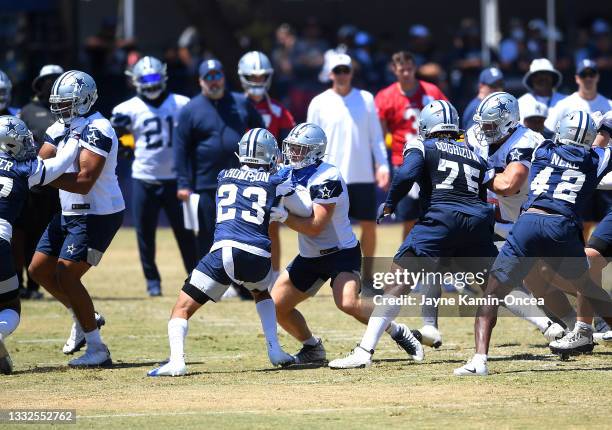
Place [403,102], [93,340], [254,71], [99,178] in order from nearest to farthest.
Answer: [93,340] → [99,178] → [254,71] → [403,102]

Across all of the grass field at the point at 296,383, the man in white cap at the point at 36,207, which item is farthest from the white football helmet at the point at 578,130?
the man in white cap at the point at 36,207

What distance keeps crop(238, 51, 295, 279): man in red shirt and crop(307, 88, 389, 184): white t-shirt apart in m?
0.37

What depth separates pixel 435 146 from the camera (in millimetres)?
9289

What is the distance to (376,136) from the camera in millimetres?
13391

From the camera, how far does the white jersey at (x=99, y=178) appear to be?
9734 millimetres

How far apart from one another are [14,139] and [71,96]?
669mm

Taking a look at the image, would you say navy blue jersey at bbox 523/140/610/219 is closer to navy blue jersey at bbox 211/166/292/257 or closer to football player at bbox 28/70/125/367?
navy blue jersey at bbox 211/166/292/257

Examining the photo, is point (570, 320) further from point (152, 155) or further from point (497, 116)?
point (152, 155)

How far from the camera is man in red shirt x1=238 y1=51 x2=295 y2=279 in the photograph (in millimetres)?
13188

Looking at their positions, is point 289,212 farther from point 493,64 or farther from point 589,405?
point 493,64

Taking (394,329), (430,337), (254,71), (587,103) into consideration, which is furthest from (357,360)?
(587,103)

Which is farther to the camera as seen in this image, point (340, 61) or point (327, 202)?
point (340, 61)

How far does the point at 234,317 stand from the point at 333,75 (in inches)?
110

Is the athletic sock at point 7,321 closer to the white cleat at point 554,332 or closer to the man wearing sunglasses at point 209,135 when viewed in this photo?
the man wearing sunglasses at point 209,135
